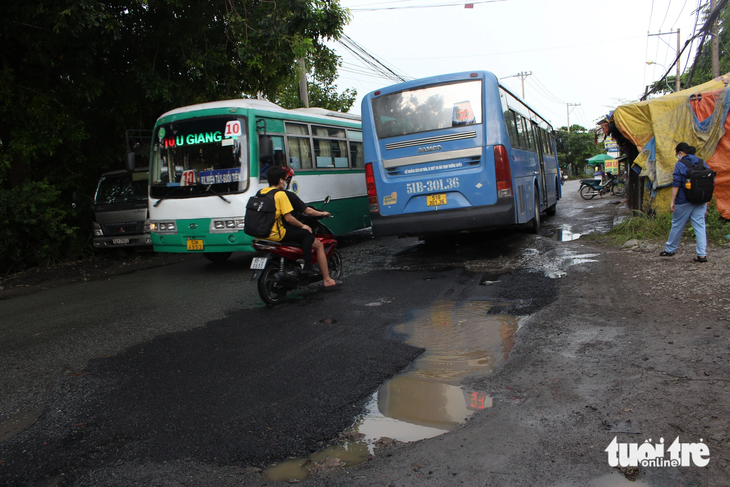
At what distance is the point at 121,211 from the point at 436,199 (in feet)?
24.5

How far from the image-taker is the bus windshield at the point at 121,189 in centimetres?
1254

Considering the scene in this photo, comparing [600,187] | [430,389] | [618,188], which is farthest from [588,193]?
[430,389]

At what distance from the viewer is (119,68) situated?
513 inches

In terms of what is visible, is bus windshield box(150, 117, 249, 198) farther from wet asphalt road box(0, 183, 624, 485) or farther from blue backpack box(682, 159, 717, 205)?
blue backpack box(682, 159, 717, 205)

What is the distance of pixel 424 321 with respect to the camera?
5441mm

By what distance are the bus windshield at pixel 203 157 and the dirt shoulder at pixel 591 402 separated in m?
5.65

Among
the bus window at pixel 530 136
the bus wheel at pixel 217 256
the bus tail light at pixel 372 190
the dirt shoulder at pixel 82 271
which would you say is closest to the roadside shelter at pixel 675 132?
the bus window at pixel 530 136

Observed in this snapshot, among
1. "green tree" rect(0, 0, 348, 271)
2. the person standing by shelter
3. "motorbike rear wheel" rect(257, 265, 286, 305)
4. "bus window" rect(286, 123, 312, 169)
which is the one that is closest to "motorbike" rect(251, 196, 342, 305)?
"motorbike rear wheel" rect(257, 265, 286, 305)

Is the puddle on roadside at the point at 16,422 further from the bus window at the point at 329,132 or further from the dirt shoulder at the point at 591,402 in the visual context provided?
the bus window at the point at 329,132

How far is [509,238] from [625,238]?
220 centimetres

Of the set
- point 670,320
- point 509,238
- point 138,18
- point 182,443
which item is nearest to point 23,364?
point 182,443

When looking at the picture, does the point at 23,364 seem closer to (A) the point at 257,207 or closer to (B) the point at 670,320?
(A) the point at 257,207

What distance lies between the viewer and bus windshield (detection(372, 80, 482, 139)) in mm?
8641

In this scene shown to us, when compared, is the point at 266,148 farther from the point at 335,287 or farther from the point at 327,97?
the point at 327,97
